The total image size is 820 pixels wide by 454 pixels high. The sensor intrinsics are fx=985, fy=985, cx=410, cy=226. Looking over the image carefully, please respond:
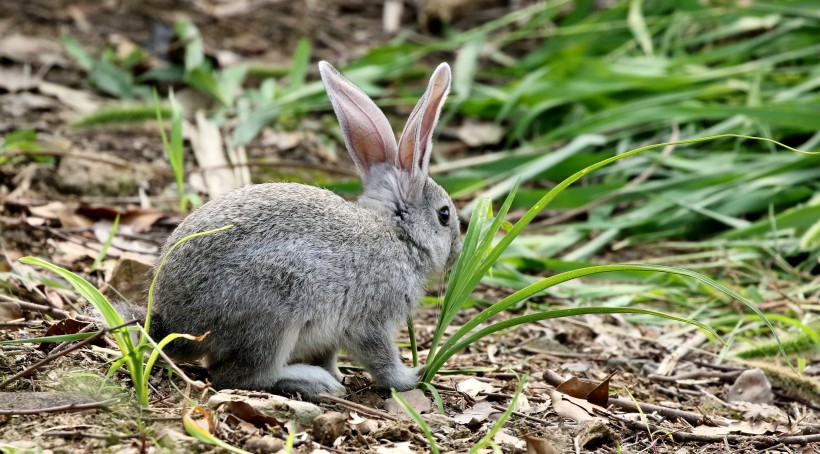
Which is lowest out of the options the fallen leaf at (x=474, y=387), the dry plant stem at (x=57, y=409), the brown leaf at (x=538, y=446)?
the fallen leaf at (x=474, y=387)

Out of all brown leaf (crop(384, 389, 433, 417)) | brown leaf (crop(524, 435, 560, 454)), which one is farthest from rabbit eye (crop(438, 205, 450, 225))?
brown leaf (crop(524, 435, 560, 454))

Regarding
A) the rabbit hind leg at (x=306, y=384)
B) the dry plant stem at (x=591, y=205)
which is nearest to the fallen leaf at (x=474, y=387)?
the rabbit hind leg at (x=306, y=384)

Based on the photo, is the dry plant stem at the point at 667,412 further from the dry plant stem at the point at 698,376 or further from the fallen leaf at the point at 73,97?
the fallen leaf at the point at 73,97

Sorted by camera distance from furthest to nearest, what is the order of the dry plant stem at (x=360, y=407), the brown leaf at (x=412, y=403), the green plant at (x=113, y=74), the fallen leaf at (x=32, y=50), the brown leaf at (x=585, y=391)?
the fallen leaf at (x=32, y=50) → the green plant at (x=113, y=74) → the brown leaf at (x=585, y=391) → the brown leaf at (x=412, y=403) → the dry plant stem at (x=360, y=407)

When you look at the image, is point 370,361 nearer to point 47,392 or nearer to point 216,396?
point 216,396

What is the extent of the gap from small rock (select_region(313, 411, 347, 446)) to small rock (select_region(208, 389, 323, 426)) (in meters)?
0.10

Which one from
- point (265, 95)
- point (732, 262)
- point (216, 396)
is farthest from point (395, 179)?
point (265, 95)

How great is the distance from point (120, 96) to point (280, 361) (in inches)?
203

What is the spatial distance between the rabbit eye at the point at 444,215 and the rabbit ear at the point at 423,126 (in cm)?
23

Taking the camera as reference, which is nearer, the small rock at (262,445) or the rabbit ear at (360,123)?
the small rock at (262,445)

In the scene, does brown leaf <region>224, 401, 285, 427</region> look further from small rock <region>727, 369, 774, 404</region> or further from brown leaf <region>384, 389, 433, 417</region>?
small rock <region>727, 369, 774, 404</region>

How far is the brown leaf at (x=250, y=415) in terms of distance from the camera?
3.50 metres

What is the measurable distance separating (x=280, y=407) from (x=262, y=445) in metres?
0.32

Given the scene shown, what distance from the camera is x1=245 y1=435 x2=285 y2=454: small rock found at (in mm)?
3271
